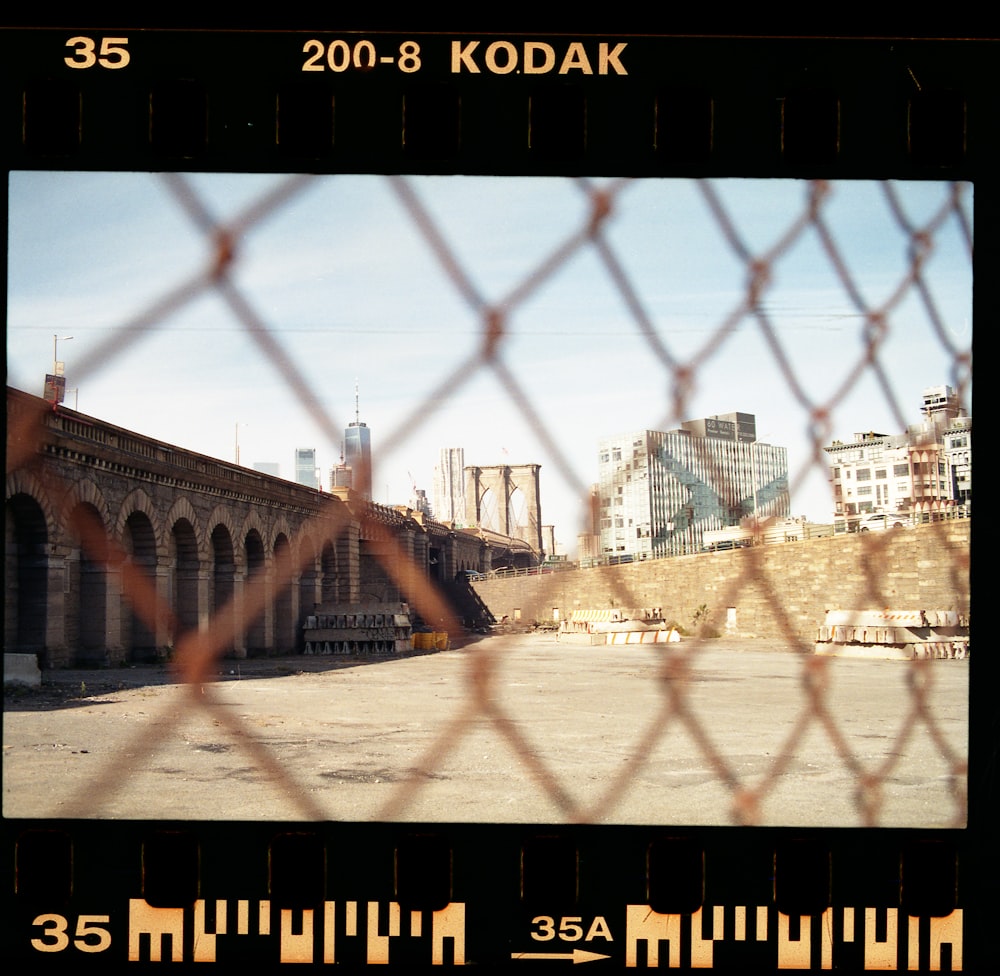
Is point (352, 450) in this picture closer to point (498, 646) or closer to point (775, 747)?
point (498, 646)

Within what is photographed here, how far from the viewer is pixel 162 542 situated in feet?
58.1

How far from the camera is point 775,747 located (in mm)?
7793

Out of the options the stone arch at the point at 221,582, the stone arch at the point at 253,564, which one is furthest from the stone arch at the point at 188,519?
the stone arch at the point at 253,564

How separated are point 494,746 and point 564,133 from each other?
21.9 ft

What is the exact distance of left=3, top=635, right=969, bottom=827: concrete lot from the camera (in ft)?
6.61

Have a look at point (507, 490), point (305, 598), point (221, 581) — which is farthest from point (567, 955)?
point (221, 581)

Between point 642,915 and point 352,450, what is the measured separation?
1.04 metres

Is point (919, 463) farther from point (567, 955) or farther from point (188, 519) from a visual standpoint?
point (188, 519)

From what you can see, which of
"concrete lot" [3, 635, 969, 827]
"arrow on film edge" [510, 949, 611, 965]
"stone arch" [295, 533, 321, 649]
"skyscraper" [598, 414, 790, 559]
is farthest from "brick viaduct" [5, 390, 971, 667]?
"arrow on film edge" [510, 949, 611, 965]

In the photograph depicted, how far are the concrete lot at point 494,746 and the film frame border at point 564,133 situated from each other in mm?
137

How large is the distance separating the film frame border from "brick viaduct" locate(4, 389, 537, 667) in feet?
1.63

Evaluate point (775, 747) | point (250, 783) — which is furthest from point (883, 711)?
point (250, 783)

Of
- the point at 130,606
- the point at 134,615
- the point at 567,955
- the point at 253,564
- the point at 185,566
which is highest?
the point at 253,564

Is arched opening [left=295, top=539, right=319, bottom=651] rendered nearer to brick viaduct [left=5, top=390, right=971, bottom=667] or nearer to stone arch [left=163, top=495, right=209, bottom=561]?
brick viaduct [left=5, top=390, right=971, bottom=667]
